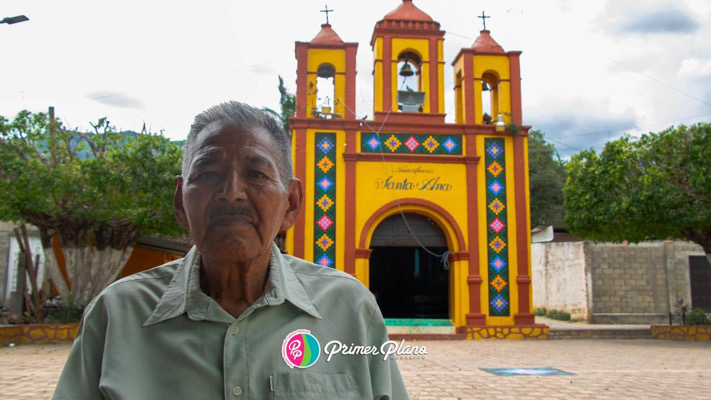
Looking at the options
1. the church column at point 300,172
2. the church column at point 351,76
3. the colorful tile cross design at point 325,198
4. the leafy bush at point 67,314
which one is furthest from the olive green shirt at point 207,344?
the church column at point 351,76

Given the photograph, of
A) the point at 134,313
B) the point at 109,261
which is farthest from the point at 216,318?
the point at 109,261

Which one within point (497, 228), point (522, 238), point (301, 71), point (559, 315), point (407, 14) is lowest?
point (559, 315)

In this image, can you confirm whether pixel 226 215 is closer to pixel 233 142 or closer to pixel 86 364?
pixel 233 142

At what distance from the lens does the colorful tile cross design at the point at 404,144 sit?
14.7 metres

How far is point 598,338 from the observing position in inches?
581

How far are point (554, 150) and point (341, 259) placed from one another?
24.1 m

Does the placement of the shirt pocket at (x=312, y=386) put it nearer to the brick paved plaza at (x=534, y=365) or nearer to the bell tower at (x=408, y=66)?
the brick paved plaza at (x=534, y=365)

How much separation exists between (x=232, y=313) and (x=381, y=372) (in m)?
0.43

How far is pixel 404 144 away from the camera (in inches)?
581

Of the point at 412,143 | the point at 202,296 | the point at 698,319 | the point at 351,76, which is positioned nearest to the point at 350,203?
the point at 412,143

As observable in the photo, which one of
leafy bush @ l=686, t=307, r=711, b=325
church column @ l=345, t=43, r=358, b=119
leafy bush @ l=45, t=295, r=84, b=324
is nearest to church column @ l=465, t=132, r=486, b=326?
church column @ l=345, t=43, r=358, b=119

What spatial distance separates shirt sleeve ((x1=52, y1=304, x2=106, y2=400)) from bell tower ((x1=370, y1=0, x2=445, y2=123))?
537 inches

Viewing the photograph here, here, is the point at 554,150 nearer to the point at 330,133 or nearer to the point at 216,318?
the point at 330,133

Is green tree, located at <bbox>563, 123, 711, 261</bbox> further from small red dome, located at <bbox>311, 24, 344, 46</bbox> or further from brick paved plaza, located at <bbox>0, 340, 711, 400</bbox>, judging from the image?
small red dome, located at <bbox>311, 24, 344, 46</bbox>
